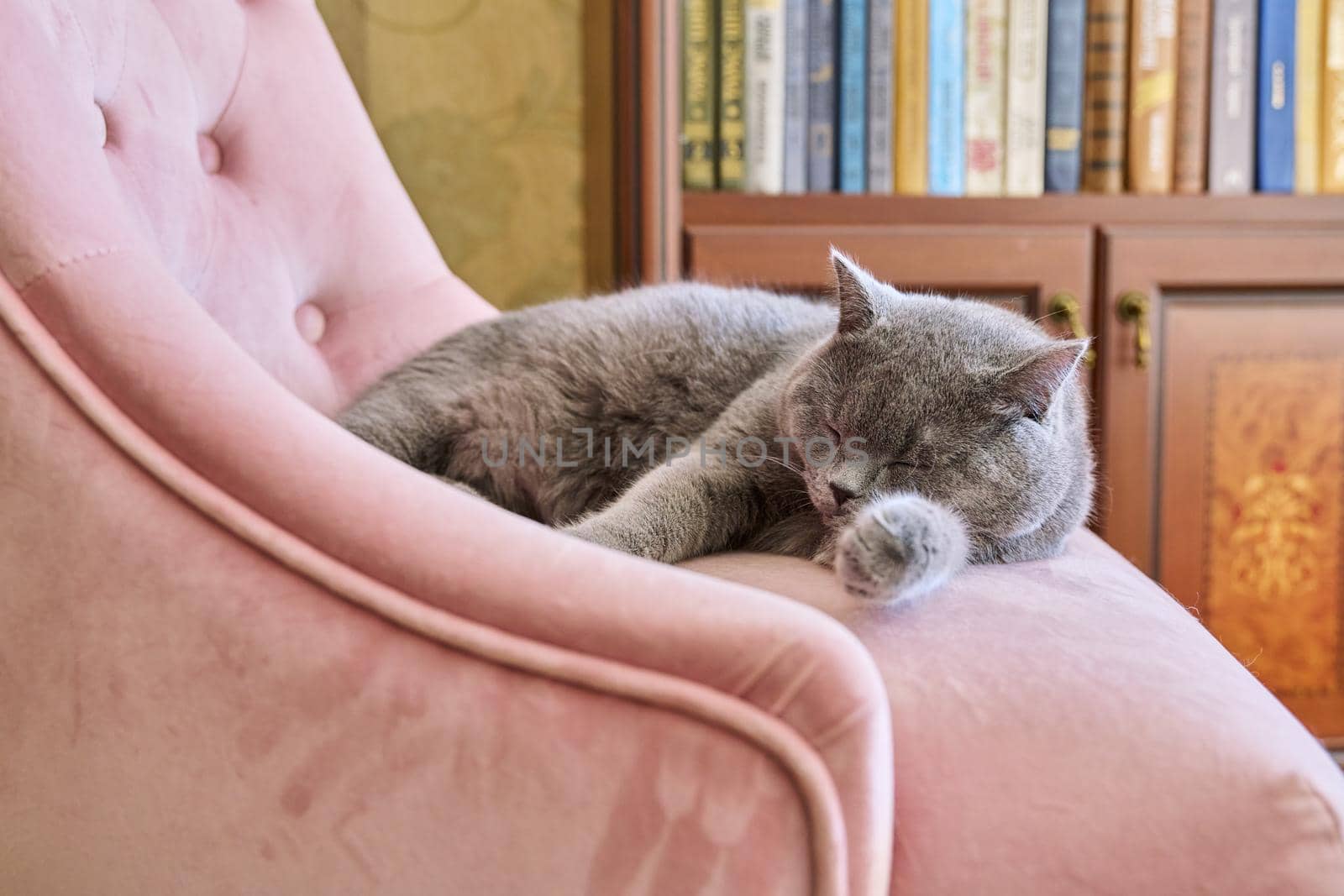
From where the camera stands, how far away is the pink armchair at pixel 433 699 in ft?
1.41

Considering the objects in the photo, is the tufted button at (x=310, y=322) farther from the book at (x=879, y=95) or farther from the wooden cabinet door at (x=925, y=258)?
the book at (x=879, y=95)

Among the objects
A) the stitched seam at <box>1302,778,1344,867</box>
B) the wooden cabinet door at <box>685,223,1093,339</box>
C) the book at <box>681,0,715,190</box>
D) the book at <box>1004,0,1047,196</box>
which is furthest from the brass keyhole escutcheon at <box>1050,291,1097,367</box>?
the stitched seam at <box>1302,778,1344,867</box>

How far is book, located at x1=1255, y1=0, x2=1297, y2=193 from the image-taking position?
1492mm

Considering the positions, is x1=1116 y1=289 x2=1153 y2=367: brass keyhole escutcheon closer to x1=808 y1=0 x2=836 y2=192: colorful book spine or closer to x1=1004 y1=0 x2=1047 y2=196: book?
x1=1004 y1=0 x2=1047 y2=196: book

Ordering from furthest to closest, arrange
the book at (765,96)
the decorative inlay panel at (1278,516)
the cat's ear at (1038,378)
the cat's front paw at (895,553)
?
the decorative inlay panel at (1278,516)
the book at (765,96)
the cat's ear at (1038,378)
the cat's front paw at (895,553)

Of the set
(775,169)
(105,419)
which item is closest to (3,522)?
(105,419)

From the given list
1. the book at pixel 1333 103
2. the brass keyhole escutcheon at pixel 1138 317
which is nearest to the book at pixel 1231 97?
the book at pixel 1333 103

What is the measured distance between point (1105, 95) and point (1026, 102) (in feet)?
0.39

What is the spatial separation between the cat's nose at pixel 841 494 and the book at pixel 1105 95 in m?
0.99

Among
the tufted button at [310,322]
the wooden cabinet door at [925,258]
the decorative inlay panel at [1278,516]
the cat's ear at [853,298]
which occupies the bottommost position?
the decorative inlay panel at [1278,516]

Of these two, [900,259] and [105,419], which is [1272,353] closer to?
[900,259]

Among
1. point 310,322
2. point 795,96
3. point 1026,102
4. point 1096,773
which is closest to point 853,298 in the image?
point 1096,773

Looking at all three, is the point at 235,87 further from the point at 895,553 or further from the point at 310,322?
the point at 895,553

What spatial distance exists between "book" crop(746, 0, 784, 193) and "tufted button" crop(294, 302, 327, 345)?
0.66m
